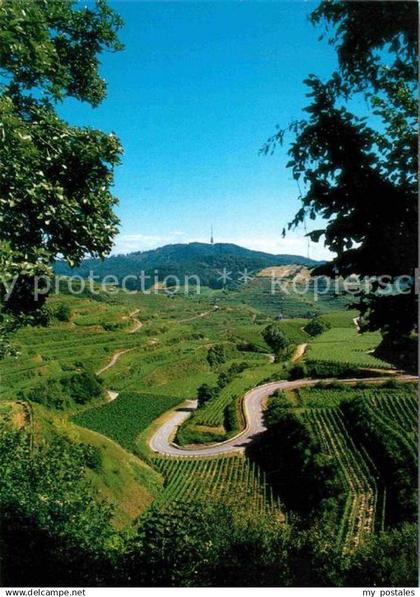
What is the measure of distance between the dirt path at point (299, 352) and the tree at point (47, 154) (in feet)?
277

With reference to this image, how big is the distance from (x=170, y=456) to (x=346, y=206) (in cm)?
5104

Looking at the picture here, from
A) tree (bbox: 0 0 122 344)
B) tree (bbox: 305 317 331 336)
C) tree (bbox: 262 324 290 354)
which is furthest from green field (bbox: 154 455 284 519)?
tree (bbox: 305 317 331 336)

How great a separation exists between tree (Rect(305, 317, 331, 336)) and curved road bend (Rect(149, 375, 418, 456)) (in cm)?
5308

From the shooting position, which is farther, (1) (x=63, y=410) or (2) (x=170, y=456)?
(1) (x=63, y=410)

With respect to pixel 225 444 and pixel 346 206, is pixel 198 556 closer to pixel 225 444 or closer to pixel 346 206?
pixel 346 206

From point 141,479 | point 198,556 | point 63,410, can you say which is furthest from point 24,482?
point 63,410

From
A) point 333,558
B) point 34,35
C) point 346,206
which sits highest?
point 34,35

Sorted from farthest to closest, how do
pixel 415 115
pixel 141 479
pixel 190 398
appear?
pixel 190 398
pixel 141 479
pixel 415 115

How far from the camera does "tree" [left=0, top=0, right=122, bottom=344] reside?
16.1 feet

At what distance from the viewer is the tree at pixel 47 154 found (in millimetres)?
4895

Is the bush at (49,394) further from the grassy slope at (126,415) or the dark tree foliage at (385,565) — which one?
the dark tree foliage at (385,565)

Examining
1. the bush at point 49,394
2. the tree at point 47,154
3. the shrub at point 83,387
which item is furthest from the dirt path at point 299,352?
the tree at point 47,154

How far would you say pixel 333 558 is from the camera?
18391 mm

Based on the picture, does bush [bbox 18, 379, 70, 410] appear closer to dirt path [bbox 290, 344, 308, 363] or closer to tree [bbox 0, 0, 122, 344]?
dirt path [bbox 290, 344, 308, 363]
